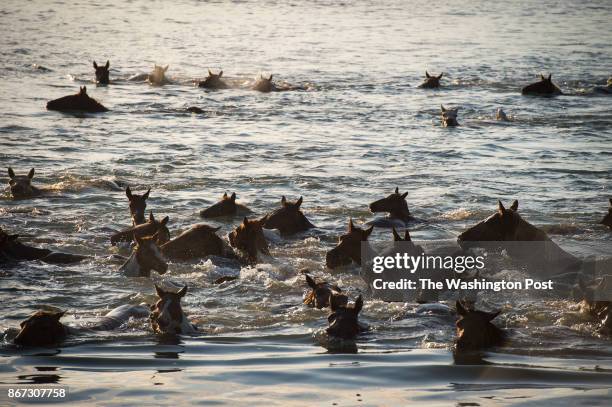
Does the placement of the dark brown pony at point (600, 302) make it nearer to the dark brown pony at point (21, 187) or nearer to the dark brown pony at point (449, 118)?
the dark brown pony at point (21, 187)

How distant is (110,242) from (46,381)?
534cm

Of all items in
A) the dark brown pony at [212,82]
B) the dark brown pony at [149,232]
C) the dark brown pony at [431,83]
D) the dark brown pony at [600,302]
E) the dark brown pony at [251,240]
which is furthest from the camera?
the dark brown pony at [431,83]

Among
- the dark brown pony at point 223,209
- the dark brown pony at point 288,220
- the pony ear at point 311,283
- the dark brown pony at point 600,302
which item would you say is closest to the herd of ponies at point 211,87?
the dark brown pony at point 223,209

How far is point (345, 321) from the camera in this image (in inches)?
403

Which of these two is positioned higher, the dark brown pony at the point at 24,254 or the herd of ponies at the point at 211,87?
the herd of ponies at the point at 211,87

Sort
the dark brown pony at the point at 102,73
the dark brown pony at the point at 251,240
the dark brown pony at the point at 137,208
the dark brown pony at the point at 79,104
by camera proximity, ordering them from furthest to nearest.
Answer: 1. the dark brown pony at the point at 102,73
2. the dark brown pony at the point at 79,104
3. the dark brown pony at the point at 137,208
4. the dark brown pony at the point at 251,240

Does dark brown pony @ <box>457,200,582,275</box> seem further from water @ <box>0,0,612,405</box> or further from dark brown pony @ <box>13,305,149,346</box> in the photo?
dark brown pony @ <box>13,305,149,346</box>

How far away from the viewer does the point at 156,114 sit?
81.3 ft

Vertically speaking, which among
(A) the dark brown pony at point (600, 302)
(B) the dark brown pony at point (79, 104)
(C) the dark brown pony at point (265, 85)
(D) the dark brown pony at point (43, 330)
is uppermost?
(C) the dark brown pony at point (265, 85)

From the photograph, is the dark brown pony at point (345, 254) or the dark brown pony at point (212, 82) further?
the dark brown pony at point (212, 82)

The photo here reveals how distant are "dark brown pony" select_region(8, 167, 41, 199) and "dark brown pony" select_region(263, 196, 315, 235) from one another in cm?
414

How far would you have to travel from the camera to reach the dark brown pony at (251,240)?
43.6 feet

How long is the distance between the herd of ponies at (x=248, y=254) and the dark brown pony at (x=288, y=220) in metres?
0.01

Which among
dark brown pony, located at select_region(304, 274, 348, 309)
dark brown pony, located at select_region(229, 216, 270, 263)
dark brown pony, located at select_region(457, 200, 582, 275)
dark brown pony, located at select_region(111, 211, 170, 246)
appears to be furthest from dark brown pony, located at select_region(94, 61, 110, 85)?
dark brown pony, located at select_region(304, 274, 348, 309)
